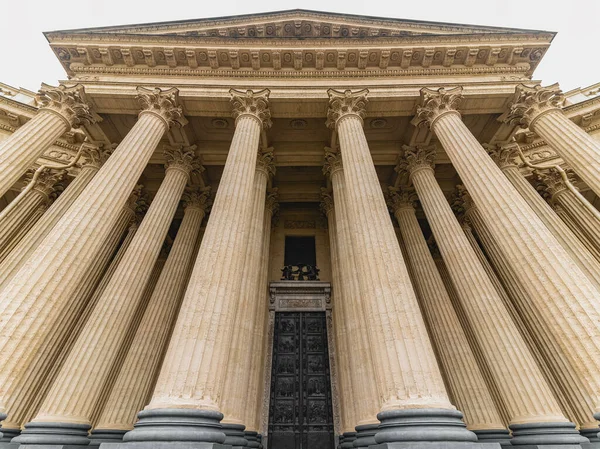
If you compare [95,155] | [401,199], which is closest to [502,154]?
[401,199]

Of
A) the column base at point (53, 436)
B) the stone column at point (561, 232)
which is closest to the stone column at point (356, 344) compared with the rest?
the column base at point (53, 436)

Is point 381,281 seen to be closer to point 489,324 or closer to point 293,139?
point 489,324

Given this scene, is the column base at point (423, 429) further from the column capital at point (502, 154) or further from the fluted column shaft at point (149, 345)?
the column capital at point (502, 154)

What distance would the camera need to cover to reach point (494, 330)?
8.90 metres

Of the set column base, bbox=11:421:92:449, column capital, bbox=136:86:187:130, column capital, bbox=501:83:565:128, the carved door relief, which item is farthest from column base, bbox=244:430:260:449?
column capital, bbox=501:83:565:128

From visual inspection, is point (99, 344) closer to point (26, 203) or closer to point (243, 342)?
point (243, 342)

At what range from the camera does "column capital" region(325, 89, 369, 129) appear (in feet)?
37.7

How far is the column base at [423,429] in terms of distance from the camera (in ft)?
15.5

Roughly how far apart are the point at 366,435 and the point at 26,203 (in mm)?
16199

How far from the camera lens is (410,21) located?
13062 mm

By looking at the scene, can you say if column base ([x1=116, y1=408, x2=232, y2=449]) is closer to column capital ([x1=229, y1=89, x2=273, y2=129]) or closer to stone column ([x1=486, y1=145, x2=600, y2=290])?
column capital ([x1=229, y1=89, x2=273, y2=129])

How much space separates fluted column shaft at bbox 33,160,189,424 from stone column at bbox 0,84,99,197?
12.3 feet

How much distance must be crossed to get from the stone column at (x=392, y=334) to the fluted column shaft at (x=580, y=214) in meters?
10.6

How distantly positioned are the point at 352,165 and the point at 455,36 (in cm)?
744
